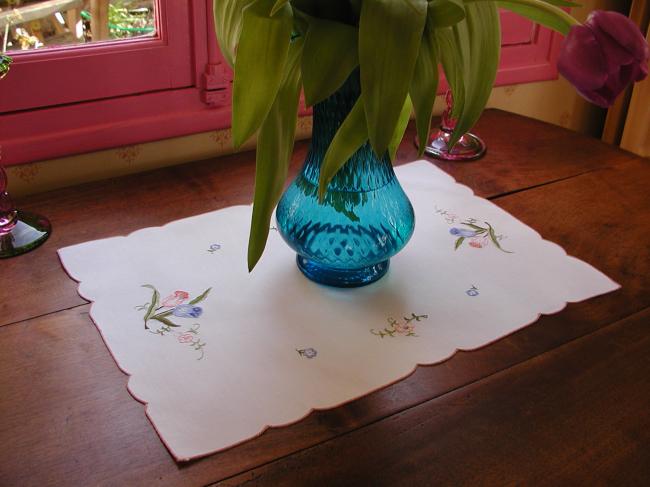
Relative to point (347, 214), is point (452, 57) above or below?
above

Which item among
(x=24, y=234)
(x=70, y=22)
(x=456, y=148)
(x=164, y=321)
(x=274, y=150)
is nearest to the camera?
(x=274, y=150)

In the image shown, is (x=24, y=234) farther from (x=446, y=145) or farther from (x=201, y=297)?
(x=446, y=145)

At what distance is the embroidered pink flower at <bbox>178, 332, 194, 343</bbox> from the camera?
819mm

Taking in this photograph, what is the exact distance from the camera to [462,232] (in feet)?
3.45

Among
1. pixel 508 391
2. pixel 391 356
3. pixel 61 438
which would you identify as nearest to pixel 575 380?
pixel 508 391

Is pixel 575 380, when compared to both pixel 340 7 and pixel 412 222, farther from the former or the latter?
pixel 340 7

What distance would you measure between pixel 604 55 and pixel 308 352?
0.43m

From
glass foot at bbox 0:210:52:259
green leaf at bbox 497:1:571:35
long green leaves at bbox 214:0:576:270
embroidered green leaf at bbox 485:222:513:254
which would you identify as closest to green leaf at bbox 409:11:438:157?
long green leaves at bbox 214:0:576:270

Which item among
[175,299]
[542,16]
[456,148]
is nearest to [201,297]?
[175,299]

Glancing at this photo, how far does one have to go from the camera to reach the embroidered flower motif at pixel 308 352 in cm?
80

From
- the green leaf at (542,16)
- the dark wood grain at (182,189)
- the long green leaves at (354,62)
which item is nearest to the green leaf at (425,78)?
the long green leaves at (354,62)

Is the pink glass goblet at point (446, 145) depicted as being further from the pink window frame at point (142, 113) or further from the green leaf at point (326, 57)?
the green leaf at point (326, 57)

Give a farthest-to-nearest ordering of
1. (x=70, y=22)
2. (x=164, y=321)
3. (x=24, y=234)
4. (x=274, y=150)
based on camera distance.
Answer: (x=70, y=22) < (x=24, y=234) < (x=164, y=321) < (x=274, y=150)

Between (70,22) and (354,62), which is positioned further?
(70,22)
